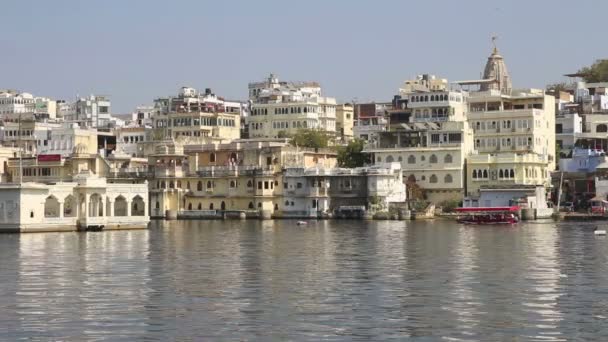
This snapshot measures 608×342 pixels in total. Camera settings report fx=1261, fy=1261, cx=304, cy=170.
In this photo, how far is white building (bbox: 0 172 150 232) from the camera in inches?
2375

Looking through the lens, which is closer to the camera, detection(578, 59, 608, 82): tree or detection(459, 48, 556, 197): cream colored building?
detection(459, 48, 556, 197): cream colored building

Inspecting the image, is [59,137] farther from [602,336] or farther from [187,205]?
[602,336]

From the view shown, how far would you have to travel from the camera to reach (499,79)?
99.2 metres

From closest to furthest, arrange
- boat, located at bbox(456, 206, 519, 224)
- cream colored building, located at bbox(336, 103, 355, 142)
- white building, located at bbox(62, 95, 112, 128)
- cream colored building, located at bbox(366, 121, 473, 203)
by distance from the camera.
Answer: boat, located at bbox(456, 206, 519, 224), cream colored building, located at bbox(366, 121, 473, 203), cream colored building, located at bbox(336, 103, 355, 142), white building, located at bbox(62, 95, 112, 128)

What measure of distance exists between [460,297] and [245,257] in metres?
14.5

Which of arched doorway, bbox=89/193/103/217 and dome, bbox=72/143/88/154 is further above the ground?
dome, bbox=72/143/88/154

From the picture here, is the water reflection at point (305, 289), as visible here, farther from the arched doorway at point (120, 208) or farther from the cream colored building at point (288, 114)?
the cream colored building at point (288, 114)

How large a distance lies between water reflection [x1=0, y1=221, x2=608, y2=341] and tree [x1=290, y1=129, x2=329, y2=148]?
130 ft

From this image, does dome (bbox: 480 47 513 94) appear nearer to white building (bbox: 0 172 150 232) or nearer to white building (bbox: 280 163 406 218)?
white building (bbox: 280 163 406 218)

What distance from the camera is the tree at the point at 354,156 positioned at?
289ft

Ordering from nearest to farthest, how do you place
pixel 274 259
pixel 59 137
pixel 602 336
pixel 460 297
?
pixel 602 336, pixel 460 297, pixel 274 259, pixel 59 137

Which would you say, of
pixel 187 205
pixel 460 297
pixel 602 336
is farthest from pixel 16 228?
pixel 602 336

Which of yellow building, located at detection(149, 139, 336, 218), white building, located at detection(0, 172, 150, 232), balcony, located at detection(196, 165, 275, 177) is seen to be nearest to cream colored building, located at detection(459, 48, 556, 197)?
yellow building, located at detection(149, 139, 336, 218)

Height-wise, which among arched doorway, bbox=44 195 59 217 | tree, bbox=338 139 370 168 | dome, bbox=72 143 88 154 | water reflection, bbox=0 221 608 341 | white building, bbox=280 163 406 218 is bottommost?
water reflection, bbox=0 221 608 341
